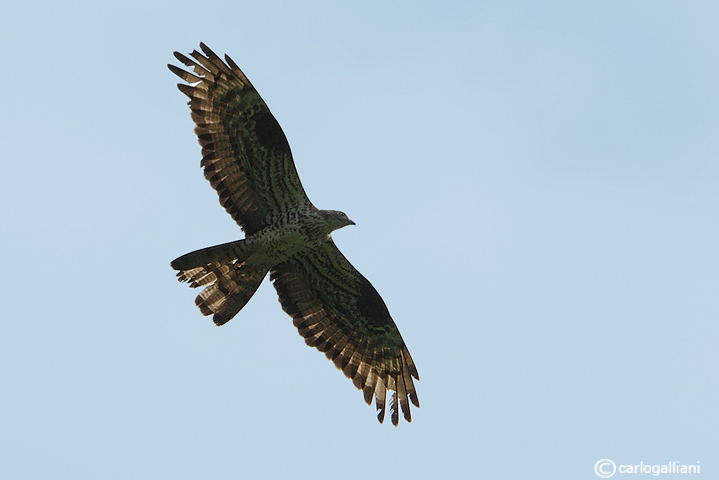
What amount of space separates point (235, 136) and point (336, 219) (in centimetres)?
187

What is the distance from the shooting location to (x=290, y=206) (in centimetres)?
1541

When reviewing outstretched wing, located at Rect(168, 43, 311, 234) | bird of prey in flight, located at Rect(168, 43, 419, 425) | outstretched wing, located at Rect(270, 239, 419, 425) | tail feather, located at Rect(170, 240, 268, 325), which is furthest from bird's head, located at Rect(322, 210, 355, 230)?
tail feather, located at Rect(170, 240, 268, 325)

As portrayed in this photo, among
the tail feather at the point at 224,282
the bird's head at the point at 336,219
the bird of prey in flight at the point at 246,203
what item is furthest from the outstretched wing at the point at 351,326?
the bird's head at the point at 336,219

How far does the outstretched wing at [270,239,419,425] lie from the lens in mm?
16203

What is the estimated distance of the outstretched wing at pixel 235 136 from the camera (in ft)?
49.6

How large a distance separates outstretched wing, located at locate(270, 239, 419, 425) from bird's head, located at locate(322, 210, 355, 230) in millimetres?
1011

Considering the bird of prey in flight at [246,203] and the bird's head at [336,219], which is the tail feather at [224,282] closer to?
the bird of prey in flight at [246,203]

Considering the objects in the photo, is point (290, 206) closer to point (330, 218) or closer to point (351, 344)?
point (330, 218)

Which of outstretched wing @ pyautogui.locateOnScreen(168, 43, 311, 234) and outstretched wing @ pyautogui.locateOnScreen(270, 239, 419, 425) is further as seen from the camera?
outstretched wing @ pyautogui.locateOnScreen(270, 239, 419, 425)

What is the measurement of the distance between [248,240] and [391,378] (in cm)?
321

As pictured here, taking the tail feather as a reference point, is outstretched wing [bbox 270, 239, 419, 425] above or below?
above

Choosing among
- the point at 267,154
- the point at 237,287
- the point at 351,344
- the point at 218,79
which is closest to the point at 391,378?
the point at 351,344

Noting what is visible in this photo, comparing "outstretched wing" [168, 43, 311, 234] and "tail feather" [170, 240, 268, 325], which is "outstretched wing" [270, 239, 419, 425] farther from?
"outstretched wing" [168, 43, 311, 234]

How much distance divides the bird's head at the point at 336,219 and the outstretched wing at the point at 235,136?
1.34 feet
